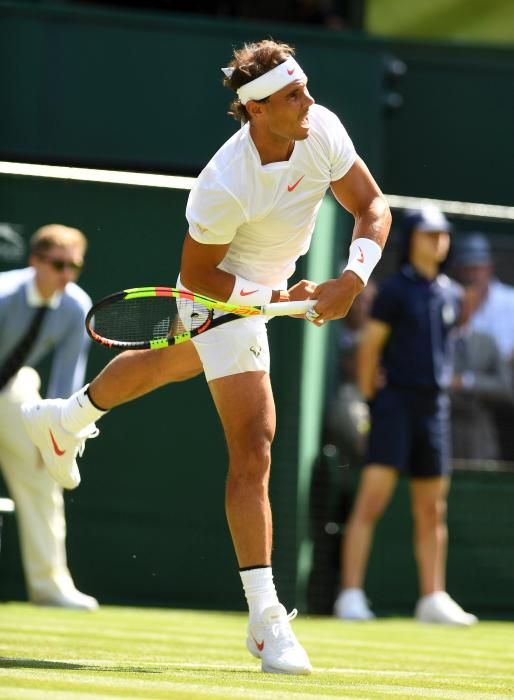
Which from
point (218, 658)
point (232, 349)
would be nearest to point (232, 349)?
point (232, 349)

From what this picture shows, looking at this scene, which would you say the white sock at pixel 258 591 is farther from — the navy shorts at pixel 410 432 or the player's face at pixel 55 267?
the navy shorts at pixel 410 432

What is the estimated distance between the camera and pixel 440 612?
9.06 metres

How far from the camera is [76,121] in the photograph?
1170 cm

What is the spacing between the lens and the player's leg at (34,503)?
8906mm

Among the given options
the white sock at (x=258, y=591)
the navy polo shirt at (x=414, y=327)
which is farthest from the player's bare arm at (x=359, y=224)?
the navy polo shirt at (x=414, y=327)

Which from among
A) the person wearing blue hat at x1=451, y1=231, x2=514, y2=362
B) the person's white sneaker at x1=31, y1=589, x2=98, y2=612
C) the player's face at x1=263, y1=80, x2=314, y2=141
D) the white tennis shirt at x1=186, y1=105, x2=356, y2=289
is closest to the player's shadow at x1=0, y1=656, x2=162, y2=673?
the white tennis shirt at x1=186, y1=105, x2=356, y2=289

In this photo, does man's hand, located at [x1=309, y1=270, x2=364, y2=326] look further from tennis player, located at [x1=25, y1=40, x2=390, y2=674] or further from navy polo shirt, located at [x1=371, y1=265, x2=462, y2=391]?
navy polo shirt, located at [x1=371, y1=265, x2=462, y2=391]

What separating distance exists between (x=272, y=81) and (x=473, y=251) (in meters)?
4.88

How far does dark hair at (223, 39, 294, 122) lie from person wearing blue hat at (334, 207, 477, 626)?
3626mm

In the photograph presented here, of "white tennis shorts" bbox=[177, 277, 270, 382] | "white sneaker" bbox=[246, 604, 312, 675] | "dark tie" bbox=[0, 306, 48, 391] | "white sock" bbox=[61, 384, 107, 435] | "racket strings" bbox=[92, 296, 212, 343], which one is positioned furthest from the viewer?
"dark tie" bbox=[0, 306, 48, 391]

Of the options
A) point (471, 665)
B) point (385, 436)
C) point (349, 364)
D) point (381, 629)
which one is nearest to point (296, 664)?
point (471, 665)

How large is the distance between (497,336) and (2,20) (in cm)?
421

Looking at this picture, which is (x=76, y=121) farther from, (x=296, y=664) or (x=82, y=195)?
(x=296, y=664)

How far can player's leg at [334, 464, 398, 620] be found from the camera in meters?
9.22
